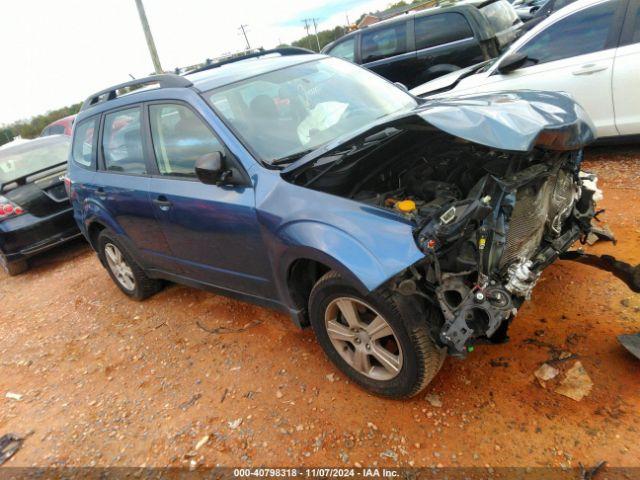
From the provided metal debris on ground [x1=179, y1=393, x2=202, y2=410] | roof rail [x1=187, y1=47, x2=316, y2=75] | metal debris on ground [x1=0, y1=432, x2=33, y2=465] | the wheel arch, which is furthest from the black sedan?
the wheel arch

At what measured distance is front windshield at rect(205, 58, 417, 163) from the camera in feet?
9.65

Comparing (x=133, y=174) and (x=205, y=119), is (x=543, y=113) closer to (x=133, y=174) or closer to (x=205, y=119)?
(x=205, y=119)

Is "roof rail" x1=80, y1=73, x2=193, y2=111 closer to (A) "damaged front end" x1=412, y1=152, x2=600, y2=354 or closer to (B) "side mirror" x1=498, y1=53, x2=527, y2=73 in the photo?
(A) "damaged front end" x1=412, y1=152, x2=600, y2=354

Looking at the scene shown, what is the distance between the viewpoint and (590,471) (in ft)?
6.71

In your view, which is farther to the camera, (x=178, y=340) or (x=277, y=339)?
(x=178, y=340)

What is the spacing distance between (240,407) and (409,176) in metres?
1.83

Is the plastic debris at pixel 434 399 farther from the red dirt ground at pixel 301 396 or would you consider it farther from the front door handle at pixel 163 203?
the front door handle at pixel 163 203

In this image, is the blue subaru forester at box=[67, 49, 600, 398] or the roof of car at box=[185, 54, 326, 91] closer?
the blue subaru forester at box=[67, 49, 600, 398]

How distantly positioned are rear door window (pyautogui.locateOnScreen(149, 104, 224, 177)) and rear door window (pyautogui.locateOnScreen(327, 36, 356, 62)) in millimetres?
5987

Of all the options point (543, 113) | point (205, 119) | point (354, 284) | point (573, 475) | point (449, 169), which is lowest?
point (573, 475)

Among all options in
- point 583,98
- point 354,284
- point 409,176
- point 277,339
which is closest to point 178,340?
point 277,339

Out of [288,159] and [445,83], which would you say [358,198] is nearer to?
[288,159]

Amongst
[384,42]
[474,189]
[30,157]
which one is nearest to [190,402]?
[474,189]

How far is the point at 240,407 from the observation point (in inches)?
116
